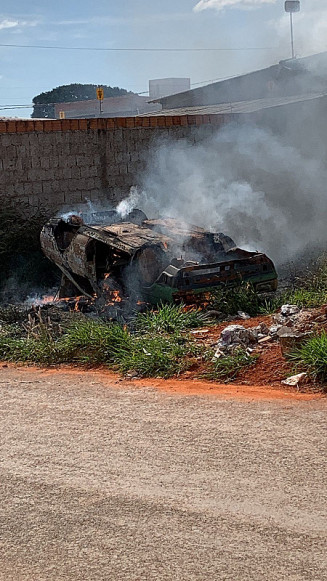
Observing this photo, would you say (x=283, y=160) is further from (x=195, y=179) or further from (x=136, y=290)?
(x=136, y=290)

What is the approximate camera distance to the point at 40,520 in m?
4.00

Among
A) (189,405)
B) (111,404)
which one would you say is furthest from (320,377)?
(111,404)

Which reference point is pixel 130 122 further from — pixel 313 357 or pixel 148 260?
pixel 313 357

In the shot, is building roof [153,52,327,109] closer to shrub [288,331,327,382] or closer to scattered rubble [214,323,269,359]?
scattered rubble [214,323,269,359]

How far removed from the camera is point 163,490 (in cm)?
420

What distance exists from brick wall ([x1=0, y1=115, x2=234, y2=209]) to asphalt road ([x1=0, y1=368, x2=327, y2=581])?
5.97 m

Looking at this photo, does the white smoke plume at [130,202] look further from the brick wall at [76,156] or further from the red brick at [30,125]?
the red brick at [30,125]

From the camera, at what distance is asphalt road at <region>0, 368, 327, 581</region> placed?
350 cm

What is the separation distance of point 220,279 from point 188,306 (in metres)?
0.50

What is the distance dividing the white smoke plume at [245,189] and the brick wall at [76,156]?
1.09 feet

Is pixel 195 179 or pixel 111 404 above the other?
pixel 195 179

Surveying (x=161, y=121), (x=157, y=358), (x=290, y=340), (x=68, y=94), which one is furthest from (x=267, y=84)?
(x=68, y=94)

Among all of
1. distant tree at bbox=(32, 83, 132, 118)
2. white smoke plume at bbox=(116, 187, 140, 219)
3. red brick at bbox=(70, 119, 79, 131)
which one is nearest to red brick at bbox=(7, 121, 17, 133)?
red brick at bbox=(70, 119, 79, 131)

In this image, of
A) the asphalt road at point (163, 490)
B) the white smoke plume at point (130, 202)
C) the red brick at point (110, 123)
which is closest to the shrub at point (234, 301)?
the asphalt road at point (163, 490)
